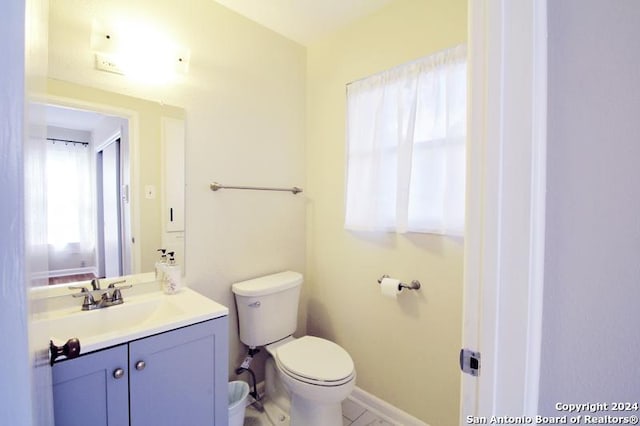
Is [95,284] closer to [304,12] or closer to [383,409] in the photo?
[383,409]

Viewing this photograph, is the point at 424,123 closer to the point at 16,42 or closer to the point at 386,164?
the point at 386,164

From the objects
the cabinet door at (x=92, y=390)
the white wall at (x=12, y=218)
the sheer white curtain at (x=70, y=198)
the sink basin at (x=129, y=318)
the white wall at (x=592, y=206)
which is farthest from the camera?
the sheer white curtain at (x=70, y=198)

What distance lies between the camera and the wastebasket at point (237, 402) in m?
1.46

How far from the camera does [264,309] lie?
1.71 m

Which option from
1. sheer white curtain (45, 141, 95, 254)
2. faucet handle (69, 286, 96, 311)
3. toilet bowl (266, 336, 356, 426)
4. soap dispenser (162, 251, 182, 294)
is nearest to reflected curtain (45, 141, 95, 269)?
sheer white curtain (45, 141, 95, 254)

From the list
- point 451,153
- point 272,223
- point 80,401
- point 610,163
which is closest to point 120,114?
point 272,223

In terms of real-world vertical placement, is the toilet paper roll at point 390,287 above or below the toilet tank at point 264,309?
above

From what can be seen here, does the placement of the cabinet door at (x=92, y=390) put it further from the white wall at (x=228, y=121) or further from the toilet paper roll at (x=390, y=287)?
the toilet paper roll at (x=390, y=287)

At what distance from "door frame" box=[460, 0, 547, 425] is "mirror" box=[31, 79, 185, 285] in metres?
1.46

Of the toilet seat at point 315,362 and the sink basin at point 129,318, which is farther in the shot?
the toilet seat at point 315,362

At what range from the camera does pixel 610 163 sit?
52 centimetres

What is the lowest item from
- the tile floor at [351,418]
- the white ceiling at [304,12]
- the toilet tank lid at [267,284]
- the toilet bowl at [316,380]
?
the tile floor at [351,418]

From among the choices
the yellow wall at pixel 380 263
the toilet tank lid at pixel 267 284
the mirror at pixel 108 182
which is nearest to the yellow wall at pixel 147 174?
the mirror at pixel 108 182

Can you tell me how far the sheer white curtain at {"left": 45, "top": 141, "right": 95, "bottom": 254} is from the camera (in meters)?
1.22
